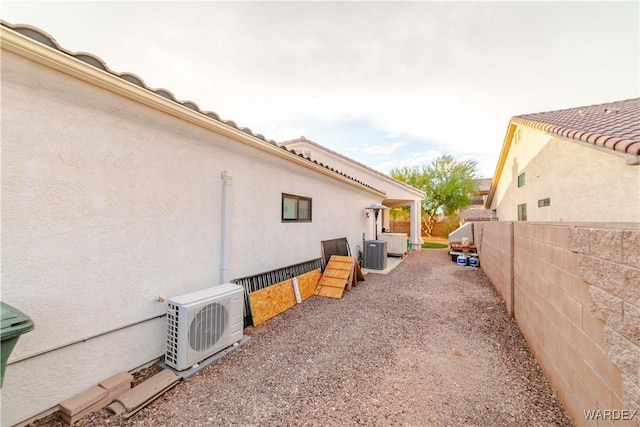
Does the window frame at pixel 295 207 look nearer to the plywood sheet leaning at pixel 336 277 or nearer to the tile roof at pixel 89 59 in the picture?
the plywood sheet leaning at pixel 336 277

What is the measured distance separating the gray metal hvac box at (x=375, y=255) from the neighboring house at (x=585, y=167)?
550 centimetres

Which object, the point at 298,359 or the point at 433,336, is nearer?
the point at 298,359

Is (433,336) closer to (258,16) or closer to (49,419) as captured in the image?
(49,419)

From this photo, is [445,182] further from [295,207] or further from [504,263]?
[295,207]

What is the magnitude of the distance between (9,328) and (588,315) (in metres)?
4.43

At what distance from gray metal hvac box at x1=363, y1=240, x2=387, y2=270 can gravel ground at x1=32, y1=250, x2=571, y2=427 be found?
14.8ft

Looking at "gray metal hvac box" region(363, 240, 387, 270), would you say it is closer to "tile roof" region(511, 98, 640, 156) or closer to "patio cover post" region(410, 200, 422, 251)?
"tile roof" region(511, 98, 640, 156)

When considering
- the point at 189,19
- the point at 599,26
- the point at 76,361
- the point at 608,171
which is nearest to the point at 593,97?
the point at 599,26

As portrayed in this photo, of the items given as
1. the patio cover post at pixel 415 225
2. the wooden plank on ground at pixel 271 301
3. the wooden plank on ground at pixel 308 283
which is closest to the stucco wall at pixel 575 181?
the patio cover post at pixel 415 225

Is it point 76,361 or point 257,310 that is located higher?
point 76,361

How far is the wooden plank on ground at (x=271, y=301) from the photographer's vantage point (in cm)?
445

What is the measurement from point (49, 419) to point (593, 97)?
16148 mm

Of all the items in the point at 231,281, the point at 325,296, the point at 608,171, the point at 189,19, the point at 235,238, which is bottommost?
the point at 325,296

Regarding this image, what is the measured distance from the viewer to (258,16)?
5199 mm
